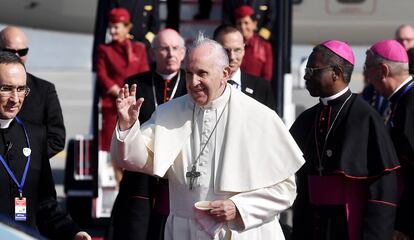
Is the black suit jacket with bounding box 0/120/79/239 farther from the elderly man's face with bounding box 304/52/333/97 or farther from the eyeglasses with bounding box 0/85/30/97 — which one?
the elderly man's face with bounding box 304/52/333/97

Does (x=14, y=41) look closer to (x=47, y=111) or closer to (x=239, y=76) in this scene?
(x=47, y=111)

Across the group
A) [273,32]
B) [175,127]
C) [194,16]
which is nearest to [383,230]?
[175,127]

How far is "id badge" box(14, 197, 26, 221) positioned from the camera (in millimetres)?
5306

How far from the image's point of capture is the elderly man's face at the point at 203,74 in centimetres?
528

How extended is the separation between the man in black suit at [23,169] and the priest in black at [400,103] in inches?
78.4

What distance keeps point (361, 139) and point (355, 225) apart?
43 centimetres

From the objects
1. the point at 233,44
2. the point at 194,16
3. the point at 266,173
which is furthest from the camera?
the point at 194,16

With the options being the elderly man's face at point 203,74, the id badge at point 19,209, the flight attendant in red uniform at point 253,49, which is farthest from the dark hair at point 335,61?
the flight attendant in red uniform at point 253,49

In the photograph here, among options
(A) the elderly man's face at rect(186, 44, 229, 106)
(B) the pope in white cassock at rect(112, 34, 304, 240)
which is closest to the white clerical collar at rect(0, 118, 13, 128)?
(B) the pope in white cassock at rect(112, 34, 304, 240)

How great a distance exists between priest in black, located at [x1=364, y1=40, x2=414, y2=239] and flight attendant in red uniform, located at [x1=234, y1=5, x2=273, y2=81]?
305 centimetres

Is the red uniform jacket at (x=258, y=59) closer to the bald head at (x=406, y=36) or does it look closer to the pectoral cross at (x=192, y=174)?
the bald head at (x=406, y=36)

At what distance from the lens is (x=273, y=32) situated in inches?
424

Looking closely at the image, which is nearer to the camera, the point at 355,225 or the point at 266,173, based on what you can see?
the point at 266,173

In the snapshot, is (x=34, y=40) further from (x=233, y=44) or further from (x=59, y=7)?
(x=233, y=44)
